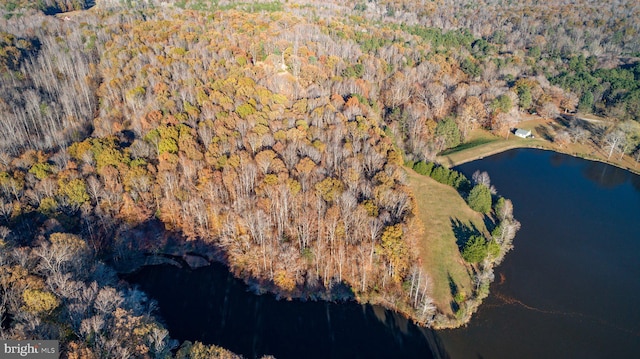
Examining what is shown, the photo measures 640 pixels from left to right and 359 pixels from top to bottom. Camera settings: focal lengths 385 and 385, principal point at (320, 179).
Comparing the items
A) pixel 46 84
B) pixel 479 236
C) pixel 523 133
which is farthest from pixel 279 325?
pixel 46 84

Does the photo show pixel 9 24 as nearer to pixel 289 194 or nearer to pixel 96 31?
pixel 96 31

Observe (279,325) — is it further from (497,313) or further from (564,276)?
(564,276)

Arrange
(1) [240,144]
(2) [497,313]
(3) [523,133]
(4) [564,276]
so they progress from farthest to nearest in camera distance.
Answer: (3) [523,133]
(1) [240,144]
(4) [564,276]
(2) [497,313]
